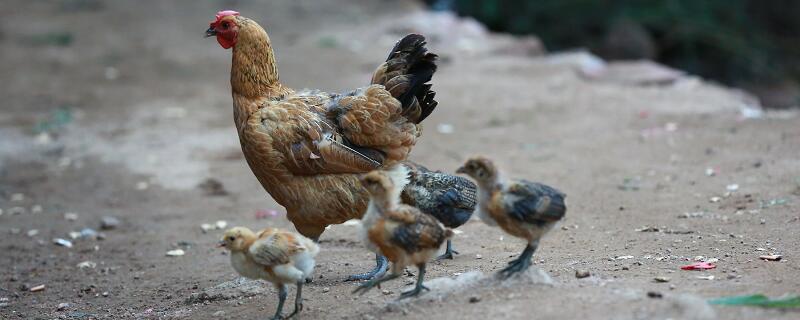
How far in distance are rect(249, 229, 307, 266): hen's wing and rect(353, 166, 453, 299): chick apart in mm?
381

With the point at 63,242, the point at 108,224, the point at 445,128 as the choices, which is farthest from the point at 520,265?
the point at 445,128

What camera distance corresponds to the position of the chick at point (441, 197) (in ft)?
20.1

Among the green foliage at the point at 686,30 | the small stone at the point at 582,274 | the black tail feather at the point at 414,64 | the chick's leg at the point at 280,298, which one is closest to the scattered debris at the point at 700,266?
the small stone at the point at 582,274

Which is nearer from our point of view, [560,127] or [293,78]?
[560,127]

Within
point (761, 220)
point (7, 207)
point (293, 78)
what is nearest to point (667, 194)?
point (761, 220)

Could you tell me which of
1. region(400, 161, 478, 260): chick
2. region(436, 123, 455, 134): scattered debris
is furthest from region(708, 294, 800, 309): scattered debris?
region(436, 123, 455, 134): scattered debris

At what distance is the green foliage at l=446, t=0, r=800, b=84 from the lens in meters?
16.9

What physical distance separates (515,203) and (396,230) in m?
0.63

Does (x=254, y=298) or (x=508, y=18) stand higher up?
(x=508, y=18)

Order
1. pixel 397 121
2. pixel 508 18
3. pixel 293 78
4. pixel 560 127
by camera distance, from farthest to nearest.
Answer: pixel 508 18 < pixel 293 78 < pixel 560 127 < pixel 397 121

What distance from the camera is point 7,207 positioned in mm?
9250

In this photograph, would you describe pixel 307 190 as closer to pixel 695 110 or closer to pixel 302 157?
pixel 302 157

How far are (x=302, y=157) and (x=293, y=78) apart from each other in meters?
8.00

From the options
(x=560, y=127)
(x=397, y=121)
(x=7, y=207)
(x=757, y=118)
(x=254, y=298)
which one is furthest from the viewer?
(x=560, y=127)
